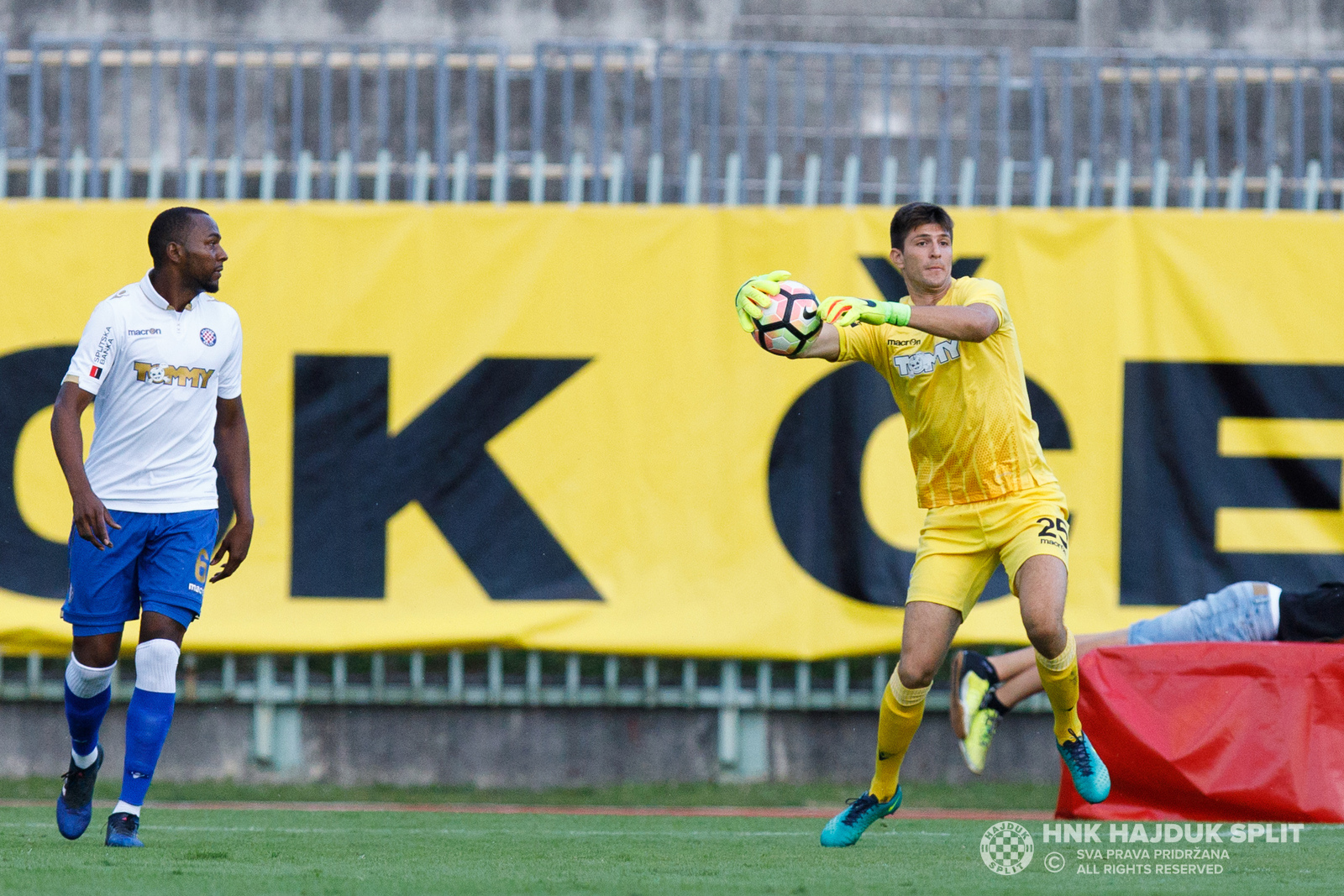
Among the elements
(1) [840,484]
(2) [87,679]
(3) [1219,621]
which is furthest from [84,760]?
(3) [1219,621]

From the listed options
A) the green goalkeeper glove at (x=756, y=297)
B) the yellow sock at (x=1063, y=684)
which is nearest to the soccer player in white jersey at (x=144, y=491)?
the green goalkeeper glove at (x=756, y=297)

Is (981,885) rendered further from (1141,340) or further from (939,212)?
(1141,340)

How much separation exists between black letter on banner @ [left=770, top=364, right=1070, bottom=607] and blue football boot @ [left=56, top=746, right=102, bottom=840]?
3547 mm

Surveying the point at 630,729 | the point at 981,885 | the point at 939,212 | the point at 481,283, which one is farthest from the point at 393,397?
the point at 981,885

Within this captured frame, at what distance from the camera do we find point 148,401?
508cm

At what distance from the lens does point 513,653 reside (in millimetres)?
7809

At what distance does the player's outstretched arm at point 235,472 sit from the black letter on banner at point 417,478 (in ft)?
6.93

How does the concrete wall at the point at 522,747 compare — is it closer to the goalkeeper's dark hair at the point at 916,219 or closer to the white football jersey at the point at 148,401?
the white football jersey at the point at 148,401

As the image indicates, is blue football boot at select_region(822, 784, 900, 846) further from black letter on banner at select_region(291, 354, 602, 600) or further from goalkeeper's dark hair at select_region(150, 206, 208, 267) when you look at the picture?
goalkeeper's dark hair at select_region(150, 206, 208, 267)

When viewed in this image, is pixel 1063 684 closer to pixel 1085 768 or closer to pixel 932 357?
pixel 1085 768

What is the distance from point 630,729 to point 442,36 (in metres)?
5.86

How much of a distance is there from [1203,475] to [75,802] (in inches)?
209

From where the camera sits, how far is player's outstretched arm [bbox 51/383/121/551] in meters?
4.82

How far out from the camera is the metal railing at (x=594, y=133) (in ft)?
25.6
